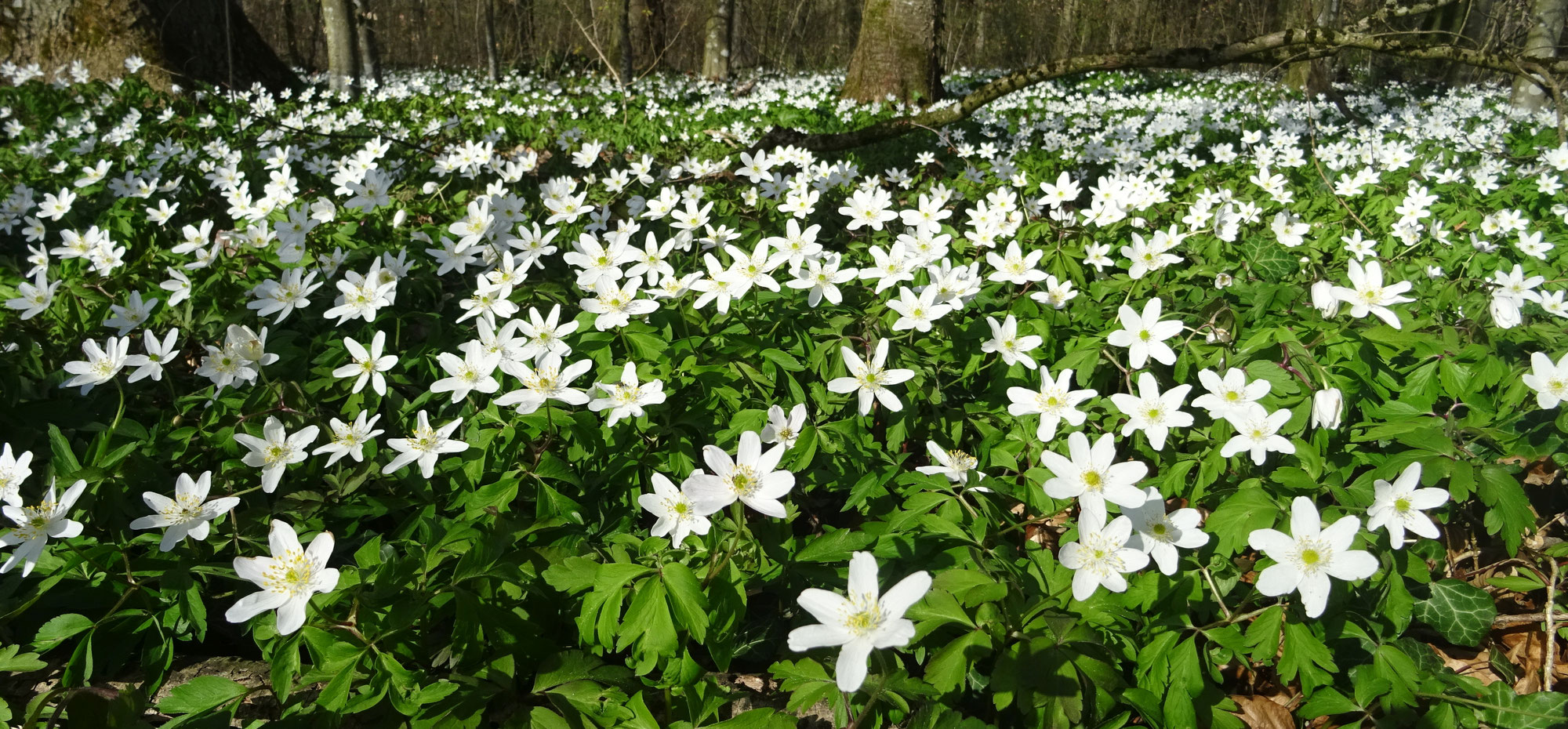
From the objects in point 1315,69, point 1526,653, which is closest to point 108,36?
point 1526,653

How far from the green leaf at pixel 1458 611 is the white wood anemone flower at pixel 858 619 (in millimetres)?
1329

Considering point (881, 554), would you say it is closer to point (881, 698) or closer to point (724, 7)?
point (881, 698)

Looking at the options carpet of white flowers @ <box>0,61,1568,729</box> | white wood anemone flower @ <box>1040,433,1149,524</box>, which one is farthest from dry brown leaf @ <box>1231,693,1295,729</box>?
white wood anemone flower @ <box>1040,433,1149,524</box>

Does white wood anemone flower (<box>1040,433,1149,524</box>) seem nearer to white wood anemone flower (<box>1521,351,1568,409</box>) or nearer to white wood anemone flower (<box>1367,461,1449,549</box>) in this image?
white wood anemone flower (<box>1367,461,1449,549</box>)

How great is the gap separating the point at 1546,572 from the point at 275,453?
3442mm

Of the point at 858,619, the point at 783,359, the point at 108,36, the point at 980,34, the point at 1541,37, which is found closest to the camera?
the point at 858,619

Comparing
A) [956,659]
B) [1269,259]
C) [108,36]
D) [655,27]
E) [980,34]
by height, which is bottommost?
[956,659]

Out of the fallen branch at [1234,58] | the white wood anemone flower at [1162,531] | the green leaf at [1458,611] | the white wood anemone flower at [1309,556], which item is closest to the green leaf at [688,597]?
the white wood anemone flower at [1162,531]

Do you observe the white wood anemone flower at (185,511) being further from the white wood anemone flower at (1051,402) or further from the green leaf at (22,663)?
the white wood anemone flower at (1051,402)

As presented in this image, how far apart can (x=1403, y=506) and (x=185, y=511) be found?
2.67m

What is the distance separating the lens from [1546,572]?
2055mm

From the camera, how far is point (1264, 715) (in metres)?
1.73

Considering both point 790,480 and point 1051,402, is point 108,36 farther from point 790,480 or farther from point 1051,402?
point 1051,402

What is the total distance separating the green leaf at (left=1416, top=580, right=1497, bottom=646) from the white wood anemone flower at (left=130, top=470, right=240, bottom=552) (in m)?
2.78
